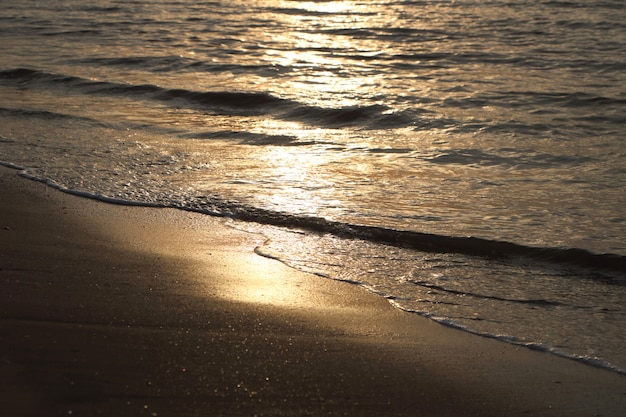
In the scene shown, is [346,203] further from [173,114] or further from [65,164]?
[173,114]

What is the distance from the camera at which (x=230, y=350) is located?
12.1 feet

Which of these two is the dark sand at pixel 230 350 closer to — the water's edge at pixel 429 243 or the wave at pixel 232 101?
the water's edge at pixel 429 243

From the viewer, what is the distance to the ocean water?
5.17 m

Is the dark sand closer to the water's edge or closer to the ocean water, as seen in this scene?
the ocean water

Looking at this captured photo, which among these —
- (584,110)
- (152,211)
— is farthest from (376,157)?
(584,110)

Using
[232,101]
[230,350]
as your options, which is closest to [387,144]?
[232,101]

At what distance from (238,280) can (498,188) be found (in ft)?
10.2

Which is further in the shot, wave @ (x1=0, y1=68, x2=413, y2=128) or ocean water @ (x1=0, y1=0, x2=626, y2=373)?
wave @ (x1=0, y1=68, x2=413, y2=128)

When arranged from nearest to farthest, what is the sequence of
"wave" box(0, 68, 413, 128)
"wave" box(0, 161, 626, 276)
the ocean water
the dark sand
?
1. the dark sand
2. the ocean water
3. "wave" box(0, 161, 626, 276)
4. "wave" box(0, 68, 413, 128)

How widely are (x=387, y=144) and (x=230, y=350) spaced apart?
550 centimetres

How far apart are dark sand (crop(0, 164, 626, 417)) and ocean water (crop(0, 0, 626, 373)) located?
31 cm

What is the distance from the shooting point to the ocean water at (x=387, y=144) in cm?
517

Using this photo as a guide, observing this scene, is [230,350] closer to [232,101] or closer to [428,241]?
[428,241]

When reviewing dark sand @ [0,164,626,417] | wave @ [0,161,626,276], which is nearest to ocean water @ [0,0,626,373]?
wave @ [0,161,626,276]
